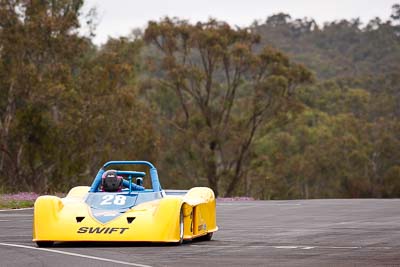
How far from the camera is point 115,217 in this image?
13445mm

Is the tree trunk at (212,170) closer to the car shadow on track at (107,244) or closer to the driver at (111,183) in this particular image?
the driver at (111,183)

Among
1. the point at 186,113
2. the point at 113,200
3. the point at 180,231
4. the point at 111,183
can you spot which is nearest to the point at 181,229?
the point at 180,231

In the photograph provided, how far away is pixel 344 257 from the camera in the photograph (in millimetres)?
11883

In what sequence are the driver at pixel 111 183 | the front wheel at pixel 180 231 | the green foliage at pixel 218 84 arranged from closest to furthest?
the front wheel at pixel 180 231, the driver at pixel 111 183, the green foliage at pixel 218 84

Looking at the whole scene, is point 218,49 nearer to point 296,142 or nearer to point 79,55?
point 79,55

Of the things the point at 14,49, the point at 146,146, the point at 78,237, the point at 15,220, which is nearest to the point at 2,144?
the point at 14,49

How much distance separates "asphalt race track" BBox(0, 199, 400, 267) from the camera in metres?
11.3

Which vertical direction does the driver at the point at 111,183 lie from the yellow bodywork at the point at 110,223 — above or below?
above

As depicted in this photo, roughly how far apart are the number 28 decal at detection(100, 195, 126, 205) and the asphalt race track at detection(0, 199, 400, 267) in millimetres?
610

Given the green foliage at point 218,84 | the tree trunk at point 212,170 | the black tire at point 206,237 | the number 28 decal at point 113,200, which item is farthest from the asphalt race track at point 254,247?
the green foliage at point 218,84

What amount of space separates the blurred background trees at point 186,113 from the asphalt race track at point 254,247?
75.4 feet

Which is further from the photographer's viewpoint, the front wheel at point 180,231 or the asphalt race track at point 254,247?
the front wheel at point 180,231

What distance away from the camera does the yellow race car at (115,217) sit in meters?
13.3

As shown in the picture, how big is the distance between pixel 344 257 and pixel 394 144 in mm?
65401
